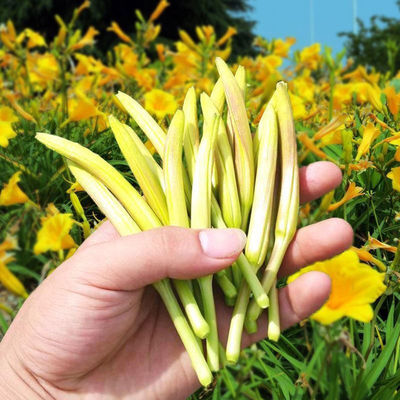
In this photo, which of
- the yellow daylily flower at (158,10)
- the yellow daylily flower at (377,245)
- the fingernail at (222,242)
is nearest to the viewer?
the fingernail at (222,242)

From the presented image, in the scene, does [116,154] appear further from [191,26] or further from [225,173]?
[191,26]

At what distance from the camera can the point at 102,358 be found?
1246 mm

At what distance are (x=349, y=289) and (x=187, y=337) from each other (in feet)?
1.11

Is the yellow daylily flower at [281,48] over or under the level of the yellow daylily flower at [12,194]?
over

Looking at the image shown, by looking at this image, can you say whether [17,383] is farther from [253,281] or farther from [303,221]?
[303,221]

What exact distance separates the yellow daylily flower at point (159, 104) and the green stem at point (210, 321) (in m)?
1.24

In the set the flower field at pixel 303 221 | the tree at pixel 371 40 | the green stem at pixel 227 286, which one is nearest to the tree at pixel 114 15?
the tree at pixel 371 40

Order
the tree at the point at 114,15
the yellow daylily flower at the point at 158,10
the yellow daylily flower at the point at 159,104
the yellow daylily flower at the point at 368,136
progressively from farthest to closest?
the tree at the point at 114,15 < the yellow daylily flower at the point at 158,10 < the yellow daylily flower at the point at 159,104 < the yellow daylily flower at the point at 368,136

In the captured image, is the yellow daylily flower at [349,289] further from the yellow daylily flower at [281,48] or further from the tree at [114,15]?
the tree at [114,15]

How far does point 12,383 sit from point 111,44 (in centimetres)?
1048

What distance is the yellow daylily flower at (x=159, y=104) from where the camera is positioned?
7.44 feet

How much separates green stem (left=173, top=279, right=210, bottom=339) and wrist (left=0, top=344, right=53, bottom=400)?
43 cm

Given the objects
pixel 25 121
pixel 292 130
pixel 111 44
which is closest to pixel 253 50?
pixel 111 44

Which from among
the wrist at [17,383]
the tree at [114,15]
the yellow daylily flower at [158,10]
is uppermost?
the tree at [114,15]
